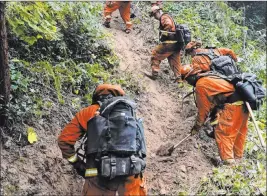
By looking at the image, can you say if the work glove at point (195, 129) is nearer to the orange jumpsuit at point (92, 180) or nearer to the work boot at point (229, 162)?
the work boot at point (229, 162)

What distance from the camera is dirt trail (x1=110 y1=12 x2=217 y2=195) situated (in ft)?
20.4

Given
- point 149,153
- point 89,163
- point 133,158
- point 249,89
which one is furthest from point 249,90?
point 89,163

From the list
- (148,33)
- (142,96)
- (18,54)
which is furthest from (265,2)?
(18,54)

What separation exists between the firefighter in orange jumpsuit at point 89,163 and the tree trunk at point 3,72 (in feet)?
3.23

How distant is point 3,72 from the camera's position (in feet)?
17.0

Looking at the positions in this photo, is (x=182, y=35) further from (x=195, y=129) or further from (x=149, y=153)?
(x=149, y=153)

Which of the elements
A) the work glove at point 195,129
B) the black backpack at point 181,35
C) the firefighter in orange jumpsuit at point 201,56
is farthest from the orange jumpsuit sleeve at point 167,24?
the work glove at point 195,129

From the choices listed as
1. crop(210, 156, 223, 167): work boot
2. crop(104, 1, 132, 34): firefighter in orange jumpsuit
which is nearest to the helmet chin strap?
crop(210, 156, 223, 167): work boot

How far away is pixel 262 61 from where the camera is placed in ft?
39.9

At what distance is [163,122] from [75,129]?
3712 mm

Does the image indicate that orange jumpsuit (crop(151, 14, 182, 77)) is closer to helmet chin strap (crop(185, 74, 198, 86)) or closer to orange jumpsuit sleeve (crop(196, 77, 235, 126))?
helmet chin strap (crop(185, 74, 198, 86))

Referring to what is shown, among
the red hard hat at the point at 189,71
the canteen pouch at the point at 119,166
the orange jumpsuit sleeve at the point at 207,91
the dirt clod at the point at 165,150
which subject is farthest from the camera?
the red hard hat at the point at 189,71

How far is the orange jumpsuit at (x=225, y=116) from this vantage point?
266 inches

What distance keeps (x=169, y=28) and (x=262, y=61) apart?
3.93m
